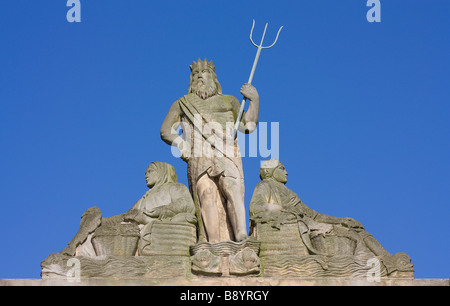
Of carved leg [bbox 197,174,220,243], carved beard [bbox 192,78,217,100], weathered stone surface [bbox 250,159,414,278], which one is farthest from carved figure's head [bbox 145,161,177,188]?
weathered stone surface [bbox 250,159,414,278]

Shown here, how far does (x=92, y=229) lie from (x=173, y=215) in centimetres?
154

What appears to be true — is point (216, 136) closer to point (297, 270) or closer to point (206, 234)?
point (206, 234)

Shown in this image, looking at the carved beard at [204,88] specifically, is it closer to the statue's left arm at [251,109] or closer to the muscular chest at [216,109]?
the muscular chest at [216,109]

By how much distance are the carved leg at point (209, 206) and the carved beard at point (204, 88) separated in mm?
1814

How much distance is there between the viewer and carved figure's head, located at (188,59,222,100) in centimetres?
1661

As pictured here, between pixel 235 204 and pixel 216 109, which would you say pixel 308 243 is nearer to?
pixel 235 204

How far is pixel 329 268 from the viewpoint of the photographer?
14.4 metres

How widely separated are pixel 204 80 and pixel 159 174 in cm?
218

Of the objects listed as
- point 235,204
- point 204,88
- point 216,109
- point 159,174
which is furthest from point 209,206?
point 204,88

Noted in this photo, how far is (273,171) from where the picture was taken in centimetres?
1658

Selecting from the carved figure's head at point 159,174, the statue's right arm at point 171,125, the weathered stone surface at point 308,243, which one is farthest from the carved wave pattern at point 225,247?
the statue's right arm at point 171,125

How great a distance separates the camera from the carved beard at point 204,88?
16.6 m
